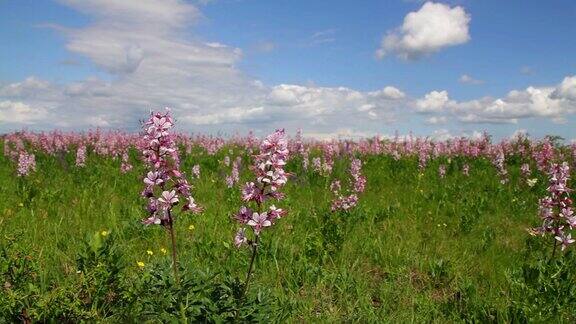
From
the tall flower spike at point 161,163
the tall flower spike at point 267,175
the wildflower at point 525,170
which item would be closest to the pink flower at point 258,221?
the tall flower spike at point 267,175

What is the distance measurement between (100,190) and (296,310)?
20.0ft

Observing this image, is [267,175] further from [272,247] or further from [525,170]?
[525,170]

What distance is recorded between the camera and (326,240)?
20.5ft

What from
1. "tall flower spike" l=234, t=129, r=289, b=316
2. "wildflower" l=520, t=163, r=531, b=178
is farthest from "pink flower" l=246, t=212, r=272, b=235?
"wildflower" l=520, t=163, r=531, b=178

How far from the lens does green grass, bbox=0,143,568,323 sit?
4.87 metres

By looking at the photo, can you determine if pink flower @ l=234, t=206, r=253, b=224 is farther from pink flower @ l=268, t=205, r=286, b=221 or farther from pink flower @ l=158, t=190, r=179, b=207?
pink flower @ l=158, t=190, r=179, b=207

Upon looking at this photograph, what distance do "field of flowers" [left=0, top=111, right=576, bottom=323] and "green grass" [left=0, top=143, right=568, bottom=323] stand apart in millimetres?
25

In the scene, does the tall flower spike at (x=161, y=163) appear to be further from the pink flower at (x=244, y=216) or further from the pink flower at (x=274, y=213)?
the pink flower at (x=274, y=213)

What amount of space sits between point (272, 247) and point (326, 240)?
778mm

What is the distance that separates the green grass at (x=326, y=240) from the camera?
192 inches

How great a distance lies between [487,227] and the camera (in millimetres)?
7910

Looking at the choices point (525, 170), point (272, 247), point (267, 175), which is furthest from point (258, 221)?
point (525, 170)

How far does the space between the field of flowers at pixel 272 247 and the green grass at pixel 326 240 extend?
2 cm

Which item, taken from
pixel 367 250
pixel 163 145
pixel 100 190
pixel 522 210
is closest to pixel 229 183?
pixel 100 190
